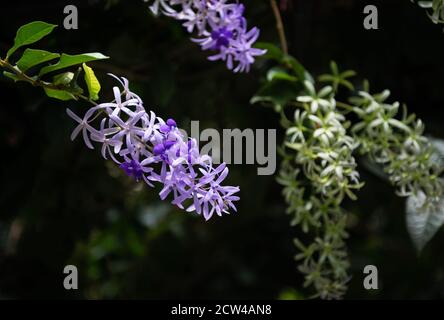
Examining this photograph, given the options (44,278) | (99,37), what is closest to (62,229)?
(44,278)

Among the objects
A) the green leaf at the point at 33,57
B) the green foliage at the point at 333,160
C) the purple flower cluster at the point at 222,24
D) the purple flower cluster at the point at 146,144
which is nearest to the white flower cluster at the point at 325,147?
the green foliage at the point at 333,160

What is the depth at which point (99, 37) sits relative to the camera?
4.30ft

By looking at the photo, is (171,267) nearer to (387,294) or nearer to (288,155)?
(387,294)

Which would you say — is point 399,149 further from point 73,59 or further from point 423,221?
point 73,59

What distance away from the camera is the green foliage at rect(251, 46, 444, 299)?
1024 millimetres

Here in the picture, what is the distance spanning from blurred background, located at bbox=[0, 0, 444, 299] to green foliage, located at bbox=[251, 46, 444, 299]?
0.15m

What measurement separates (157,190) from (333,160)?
61 centimetres

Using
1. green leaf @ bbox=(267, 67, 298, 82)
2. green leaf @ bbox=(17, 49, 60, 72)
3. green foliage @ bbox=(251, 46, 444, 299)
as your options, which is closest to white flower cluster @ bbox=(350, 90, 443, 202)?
green foliage @ bbox=(251, 46, 444, 299)

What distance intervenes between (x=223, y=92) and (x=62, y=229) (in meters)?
0.42

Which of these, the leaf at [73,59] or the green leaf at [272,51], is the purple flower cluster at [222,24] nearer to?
the green leaf at [272,51]

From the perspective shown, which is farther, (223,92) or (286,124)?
(223,92)

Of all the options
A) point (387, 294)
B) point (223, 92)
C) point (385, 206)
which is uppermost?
point (223, 92)

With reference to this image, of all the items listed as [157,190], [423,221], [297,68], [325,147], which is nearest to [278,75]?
[297,68]

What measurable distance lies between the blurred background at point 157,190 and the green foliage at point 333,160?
0.15 metres
